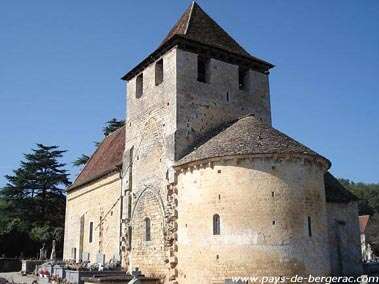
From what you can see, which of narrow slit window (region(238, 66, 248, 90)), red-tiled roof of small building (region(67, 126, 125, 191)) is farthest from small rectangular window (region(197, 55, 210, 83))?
red-tiled roof of small building (region(67, 126, 125, 191))

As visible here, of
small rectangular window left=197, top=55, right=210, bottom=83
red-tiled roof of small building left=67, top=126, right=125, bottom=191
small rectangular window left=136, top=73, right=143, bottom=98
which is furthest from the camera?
red-tiled roof of small building left=67, top=126, right=125, bottom=191

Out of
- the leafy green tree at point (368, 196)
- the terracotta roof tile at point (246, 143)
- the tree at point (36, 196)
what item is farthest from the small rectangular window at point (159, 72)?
the leafy green tree at point (368, 196)

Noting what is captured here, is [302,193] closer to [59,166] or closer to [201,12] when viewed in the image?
[201,12]

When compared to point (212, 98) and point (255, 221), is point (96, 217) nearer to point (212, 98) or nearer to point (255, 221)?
point (212, 98)

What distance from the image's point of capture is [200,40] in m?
20.6

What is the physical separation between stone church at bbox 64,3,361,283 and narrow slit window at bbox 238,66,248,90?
0.18ft

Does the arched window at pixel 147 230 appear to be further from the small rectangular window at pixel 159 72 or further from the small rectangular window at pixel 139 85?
the small rectangular window at pixel 139 85

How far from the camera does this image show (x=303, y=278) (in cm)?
1517

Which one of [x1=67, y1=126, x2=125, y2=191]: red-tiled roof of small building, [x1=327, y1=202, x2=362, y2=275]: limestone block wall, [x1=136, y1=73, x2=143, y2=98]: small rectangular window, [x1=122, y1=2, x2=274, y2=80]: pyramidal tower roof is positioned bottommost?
[x1=327, y1=202, x2=362, y2=275]: limestone block wall

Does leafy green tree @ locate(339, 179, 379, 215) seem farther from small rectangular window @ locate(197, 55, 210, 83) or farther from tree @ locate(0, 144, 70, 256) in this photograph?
small rectangular window @ locate(197, 55, 210, 83)

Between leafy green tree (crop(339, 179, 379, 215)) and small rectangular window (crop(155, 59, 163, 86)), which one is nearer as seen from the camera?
small rectangular window (crop(155, 59, 163, 86))

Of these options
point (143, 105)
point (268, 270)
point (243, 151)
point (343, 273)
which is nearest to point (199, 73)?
point (143, 105)

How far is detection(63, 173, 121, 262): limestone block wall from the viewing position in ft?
78.4

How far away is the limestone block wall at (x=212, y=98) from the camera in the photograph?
63.0 ft
